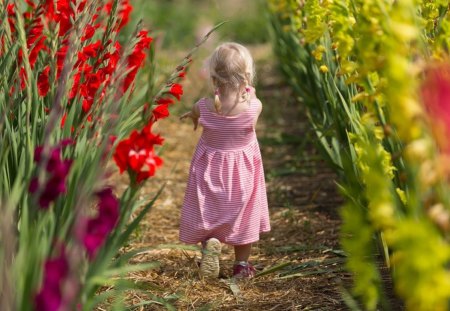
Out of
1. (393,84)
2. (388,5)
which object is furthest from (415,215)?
(388,5)

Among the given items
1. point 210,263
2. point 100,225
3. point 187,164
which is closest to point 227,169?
point 210,263

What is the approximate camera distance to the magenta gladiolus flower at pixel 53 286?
164 centimetres

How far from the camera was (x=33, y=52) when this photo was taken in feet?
10.5

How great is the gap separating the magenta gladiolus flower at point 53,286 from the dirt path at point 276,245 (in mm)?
762

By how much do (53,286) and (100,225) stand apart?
0.69 feet

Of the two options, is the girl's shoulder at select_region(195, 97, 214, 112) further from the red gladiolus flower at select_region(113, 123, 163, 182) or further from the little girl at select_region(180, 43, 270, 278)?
the red gladiolus flower at select_region(113, 123, 163, 182)

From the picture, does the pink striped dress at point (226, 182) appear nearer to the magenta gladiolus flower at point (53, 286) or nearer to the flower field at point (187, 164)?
the flower field at point (187, 164)

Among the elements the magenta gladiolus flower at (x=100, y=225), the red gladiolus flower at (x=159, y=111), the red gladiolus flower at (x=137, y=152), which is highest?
the magenta gladiolus flower at (x=100, y=225)

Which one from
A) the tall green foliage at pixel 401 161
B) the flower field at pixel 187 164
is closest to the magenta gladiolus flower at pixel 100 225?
the flower field at pixel 187 164

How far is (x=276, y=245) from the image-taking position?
12.4 feet

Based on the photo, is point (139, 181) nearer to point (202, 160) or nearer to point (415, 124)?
point (415, 124)

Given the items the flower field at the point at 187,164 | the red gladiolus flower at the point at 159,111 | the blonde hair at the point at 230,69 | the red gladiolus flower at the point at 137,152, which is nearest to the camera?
the flower field at the point at 187,164

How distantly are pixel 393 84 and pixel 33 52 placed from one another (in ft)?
6.03

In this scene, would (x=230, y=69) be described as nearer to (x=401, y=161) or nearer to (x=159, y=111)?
(x=159, y=111)
